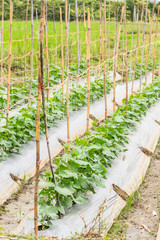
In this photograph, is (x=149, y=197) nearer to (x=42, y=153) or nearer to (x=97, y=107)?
(x=42, y=153)

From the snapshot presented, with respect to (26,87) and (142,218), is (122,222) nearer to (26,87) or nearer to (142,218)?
(142,218)

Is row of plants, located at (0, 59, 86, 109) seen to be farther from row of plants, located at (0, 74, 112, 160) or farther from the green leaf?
the green leaf

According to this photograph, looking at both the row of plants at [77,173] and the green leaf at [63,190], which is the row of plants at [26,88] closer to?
the row of plants at [77,173]

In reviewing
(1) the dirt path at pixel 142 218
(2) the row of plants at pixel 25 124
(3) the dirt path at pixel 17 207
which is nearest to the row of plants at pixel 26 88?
(2) the row of plants at pixel 25 124

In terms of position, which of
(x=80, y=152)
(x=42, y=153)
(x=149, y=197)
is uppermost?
(x=80, y=152)

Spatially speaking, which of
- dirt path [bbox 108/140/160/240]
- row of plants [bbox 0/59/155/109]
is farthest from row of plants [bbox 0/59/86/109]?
dirt path [bbox 108/140/160/240]

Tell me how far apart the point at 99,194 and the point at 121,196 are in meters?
0.30

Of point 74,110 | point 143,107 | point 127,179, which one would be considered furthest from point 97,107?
point 127,179

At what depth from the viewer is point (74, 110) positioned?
648 centimetres

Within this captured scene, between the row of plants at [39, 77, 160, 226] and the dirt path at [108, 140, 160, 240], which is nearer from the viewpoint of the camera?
the row of plants at [39, 77, 160, 226]

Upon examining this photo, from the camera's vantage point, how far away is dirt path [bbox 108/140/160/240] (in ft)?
10.7

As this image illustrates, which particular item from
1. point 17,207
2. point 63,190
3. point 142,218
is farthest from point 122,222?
point 17,207

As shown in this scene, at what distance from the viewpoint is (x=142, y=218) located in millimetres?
3578

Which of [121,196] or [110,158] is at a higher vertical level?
[110,158]
